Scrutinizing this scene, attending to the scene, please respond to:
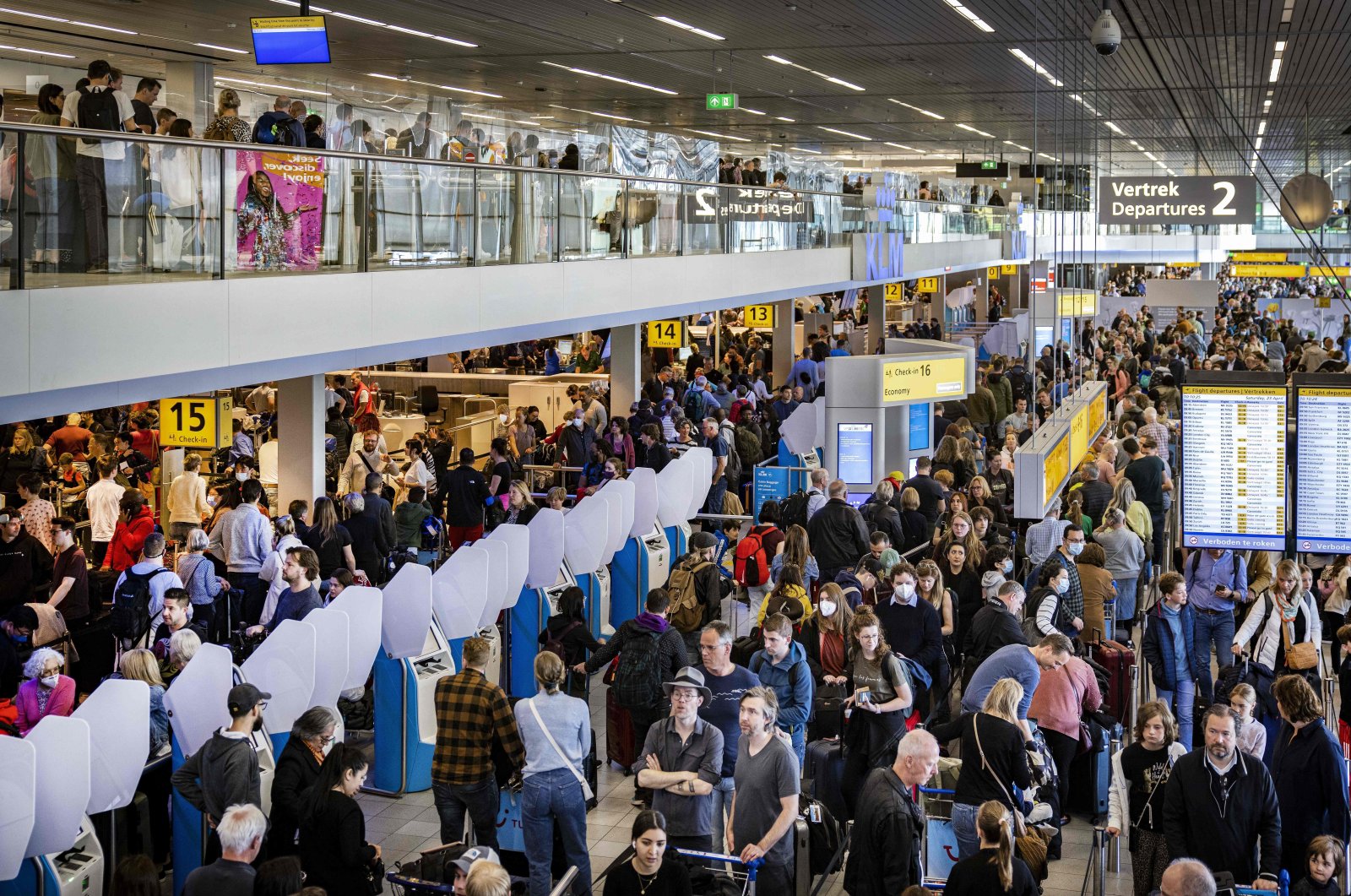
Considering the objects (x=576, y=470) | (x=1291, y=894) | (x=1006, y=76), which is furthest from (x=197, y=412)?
(x=1006, y=76)

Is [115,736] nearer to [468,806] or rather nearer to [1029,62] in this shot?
[468,806]

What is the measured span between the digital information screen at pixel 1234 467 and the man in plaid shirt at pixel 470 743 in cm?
409

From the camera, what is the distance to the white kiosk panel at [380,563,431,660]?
9000 millimetres

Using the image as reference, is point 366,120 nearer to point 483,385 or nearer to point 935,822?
point 935,822

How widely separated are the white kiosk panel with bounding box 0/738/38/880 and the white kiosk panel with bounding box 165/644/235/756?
118 cm

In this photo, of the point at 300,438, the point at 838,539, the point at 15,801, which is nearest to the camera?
the point at 15,801

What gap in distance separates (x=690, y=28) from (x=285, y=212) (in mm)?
10916

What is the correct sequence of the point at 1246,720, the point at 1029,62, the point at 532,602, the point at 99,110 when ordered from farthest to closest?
1. the point at 1029,62
2. the point at 532,602
3. the point at 99,110
4. the point at 1246,720

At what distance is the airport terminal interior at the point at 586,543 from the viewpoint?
6.52m

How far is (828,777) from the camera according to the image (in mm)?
8203

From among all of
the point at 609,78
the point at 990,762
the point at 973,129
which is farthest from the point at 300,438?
the point at 973,129

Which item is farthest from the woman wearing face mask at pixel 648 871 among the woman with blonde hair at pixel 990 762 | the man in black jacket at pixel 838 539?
the man in black jacket at pixel 838 539

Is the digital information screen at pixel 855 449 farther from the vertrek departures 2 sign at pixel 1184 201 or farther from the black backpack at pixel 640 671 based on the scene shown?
the black backpack at pixel 640 671

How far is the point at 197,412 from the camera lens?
1312 centimetres
